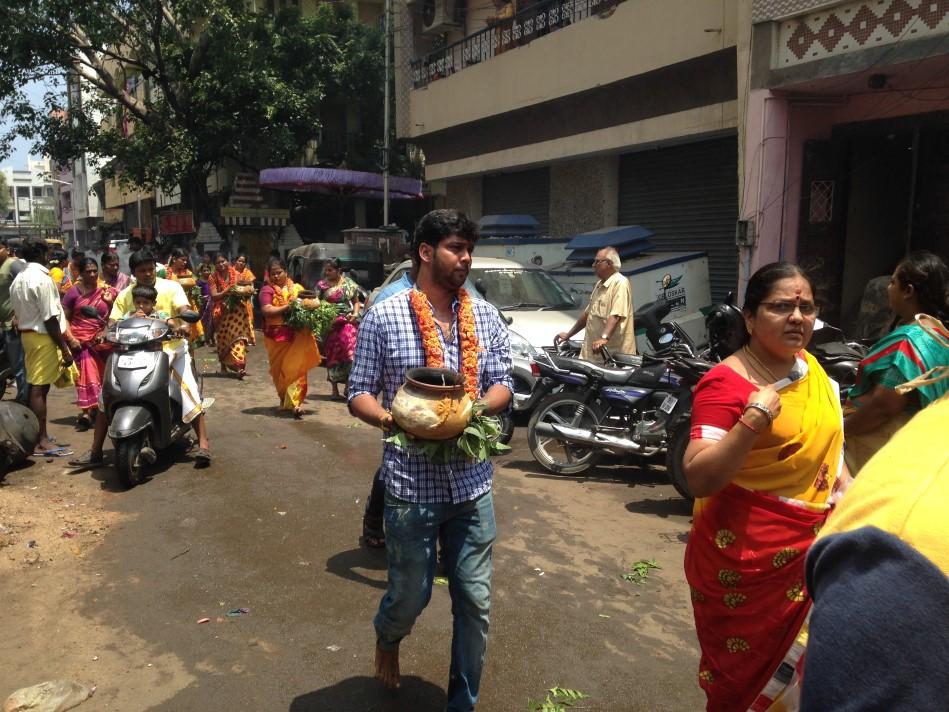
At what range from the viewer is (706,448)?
7.95ft

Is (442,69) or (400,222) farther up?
(442,69)

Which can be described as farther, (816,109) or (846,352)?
(816,109)

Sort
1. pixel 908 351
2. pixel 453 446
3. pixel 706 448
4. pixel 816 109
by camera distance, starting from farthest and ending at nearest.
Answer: pixel 816 109 → pixel 908 351 → pixel 453 446 → pixel 706 448

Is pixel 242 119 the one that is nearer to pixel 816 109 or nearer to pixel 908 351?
pixel 816 109

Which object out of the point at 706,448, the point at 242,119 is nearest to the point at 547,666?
the point at 706,448

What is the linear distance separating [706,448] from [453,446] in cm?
92

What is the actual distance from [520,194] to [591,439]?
39.8ft

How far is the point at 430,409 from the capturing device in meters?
2.80

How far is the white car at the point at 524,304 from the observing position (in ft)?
27.9

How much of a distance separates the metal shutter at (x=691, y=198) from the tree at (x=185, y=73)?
1054 centimetres

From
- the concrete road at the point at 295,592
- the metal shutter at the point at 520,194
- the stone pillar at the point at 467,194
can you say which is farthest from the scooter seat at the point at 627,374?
the stone pillar at the point at 467,194

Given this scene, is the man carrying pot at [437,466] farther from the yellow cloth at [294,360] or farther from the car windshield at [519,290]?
the car windshield at [519,290]

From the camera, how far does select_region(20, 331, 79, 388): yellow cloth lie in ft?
22.6

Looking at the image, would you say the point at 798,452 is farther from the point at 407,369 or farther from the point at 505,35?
the point at 505,35
